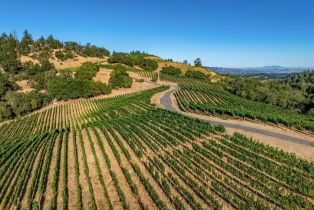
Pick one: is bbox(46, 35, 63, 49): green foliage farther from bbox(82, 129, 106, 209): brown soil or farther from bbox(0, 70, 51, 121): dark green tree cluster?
bbox(82, 129, 106, 209): brown soil

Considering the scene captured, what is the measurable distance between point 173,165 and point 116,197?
9.58m

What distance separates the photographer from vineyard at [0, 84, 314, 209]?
29.9 metres

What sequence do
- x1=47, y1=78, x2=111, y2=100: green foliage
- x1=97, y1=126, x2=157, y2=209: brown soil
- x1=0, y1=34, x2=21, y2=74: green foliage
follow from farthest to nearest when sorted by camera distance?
1. x1=0, y1=34, x2=21, y2=74: green foliage
2. x1=47, y1=78, x2=111, y2=100: green foliage
3. x1=97, y1=126, x2=157, y2=209: brown soil

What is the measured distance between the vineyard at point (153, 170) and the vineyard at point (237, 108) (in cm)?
96

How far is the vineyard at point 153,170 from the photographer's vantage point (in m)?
29.9

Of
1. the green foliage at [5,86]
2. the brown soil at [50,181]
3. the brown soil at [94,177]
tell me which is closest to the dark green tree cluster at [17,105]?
the green foliage at [5,86]

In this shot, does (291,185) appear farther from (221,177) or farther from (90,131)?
(90,131)

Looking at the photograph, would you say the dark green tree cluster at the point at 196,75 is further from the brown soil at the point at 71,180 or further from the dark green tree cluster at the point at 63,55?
the brown soil at the point at 71,180

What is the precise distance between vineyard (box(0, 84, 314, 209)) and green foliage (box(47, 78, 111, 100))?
42097 mm

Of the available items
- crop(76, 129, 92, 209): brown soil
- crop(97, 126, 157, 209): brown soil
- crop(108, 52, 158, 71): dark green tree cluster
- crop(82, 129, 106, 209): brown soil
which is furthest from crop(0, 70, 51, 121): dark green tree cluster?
crop(108, 52, 158, 71): dark green tree cluster

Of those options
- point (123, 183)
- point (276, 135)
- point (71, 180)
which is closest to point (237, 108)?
point (276, 135)

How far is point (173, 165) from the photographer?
38.0m

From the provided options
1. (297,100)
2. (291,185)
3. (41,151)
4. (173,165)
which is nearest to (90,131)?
(41,151)

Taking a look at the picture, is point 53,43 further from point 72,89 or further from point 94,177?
point 94,177
